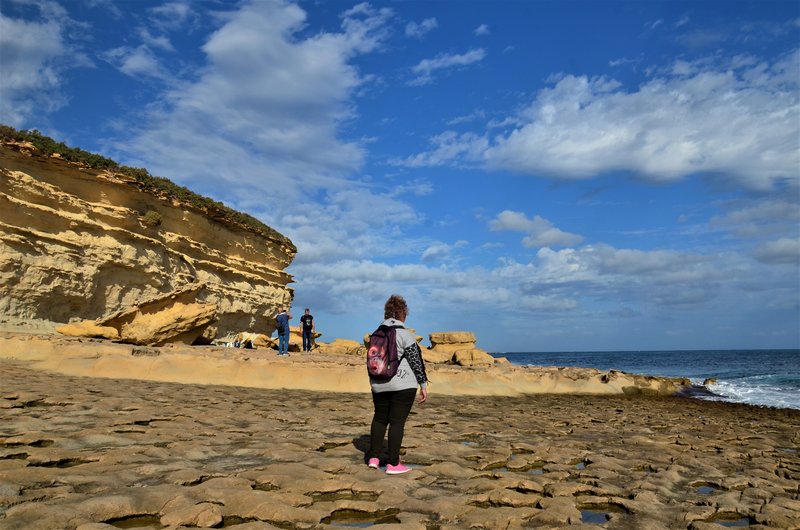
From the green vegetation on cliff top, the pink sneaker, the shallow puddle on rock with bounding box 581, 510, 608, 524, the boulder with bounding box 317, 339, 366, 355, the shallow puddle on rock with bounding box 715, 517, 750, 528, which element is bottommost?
the shallow puddle on rock with bounding box 715, 517, 750, 528

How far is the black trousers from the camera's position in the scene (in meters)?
5.84

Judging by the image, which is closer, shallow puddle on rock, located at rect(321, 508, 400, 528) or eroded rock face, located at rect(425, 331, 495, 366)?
shallow puddle on rock, located at rect(321, 508, 400, 528)

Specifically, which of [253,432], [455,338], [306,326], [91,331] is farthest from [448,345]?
[253,432]

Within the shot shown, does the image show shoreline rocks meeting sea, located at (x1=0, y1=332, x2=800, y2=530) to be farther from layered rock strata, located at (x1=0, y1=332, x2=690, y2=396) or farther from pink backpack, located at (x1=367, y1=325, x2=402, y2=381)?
layered rock strata, located at (x1=0, y1=332, x2=690, y2=396)

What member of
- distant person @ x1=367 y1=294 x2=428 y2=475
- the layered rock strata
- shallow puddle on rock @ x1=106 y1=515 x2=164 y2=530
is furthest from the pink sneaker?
the layered rock strata

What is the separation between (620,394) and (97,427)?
65.3 ft

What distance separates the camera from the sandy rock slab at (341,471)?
4.24 m

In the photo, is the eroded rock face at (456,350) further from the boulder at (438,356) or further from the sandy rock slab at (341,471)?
the sandy rock slab at (341,471)

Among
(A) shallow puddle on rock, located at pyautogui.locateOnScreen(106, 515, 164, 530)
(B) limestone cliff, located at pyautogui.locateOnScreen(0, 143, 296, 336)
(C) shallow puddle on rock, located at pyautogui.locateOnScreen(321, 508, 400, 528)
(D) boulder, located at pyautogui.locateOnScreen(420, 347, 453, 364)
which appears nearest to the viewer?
(A) shallow puddle on rock, located at pyautogui.locateOnScreen(106, 515, 164, 530)

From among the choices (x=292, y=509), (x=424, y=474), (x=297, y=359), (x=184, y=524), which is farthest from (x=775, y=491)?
(x=297, y=359)

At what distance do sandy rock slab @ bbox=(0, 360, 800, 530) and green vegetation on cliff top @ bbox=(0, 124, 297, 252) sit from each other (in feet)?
50.7

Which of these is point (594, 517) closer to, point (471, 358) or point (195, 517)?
point (195, 517)

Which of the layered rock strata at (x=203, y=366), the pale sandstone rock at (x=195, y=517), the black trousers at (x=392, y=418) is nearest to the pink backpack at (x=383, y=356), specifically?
the black trousers at (x=392, y=418)

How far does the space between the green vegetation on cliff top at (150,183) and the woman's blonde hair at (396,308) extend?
2128cm
